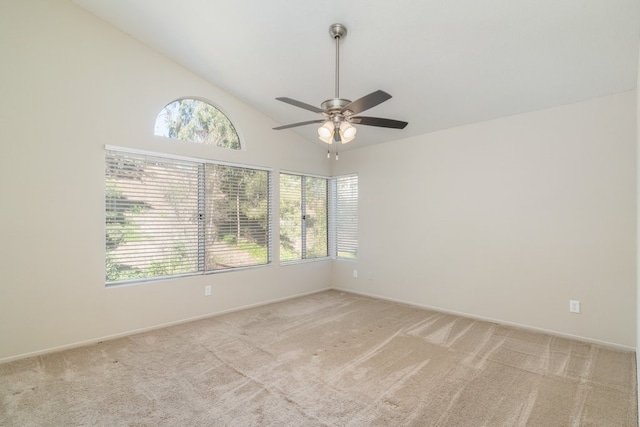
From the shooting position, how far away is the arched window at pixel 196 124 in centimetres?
380

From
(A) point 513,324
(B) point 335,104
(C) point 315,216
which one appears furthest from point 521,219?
(C) point 315,216

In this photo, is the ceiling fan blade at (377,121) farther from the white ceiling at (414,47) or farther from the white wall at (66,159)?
the white wall at (66,159)

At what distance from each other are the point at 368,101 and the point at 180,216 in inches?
109

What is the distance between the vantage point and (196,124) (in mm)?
4070

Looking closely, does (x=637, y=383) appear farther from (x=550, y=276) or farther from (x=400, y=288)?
(x=400, y=288)

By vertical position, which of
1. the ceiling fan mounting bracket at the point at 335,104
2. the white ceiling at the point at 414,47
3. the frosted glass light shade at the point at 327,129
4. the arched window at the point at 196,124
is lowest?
the frosted glass light shade at the point at 327,129

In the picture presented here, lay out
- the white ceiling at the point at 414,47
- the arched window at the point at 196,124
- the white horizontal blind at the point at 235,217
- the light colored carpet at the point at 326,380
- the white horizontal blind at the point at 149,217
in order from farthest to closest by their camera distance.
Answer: the white horizontal blind at the point at 235,217 < the arched window at the point at 196,124 < the white horizontal blind at the point at 149,217 < the white ceiling at the point at 414,47 < the light colored carpet at the point at 326,380

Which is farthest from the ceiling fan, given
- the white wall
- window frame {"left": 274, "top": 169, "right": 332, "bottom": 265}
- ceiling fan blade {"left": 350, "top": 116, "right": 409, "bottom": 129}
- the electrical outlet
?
the electrical outlet

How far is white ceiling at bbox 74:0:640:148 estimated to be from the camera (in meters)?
2.39

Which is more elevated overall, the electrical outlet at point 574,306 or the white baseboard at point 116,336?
the electrical outlet at point 574,306

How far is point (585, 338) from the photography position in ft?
10.6

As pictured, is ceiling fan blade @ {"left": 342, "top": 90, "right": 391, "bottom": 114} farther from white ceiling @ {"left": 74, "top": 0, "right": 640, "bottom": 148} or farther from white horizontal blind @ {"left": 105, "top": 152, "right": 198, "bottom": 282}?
white horizontal blind @ {"left": 105, "top": 152, "right": 198, "bottom": 282}

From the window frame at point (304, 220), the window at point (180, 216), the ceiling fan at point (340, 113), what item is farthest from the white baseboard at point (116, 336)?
the ceiling fan at point (340, 113)

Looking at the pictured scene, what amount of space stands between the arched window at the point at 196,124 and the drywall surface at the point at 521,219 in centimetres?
237
